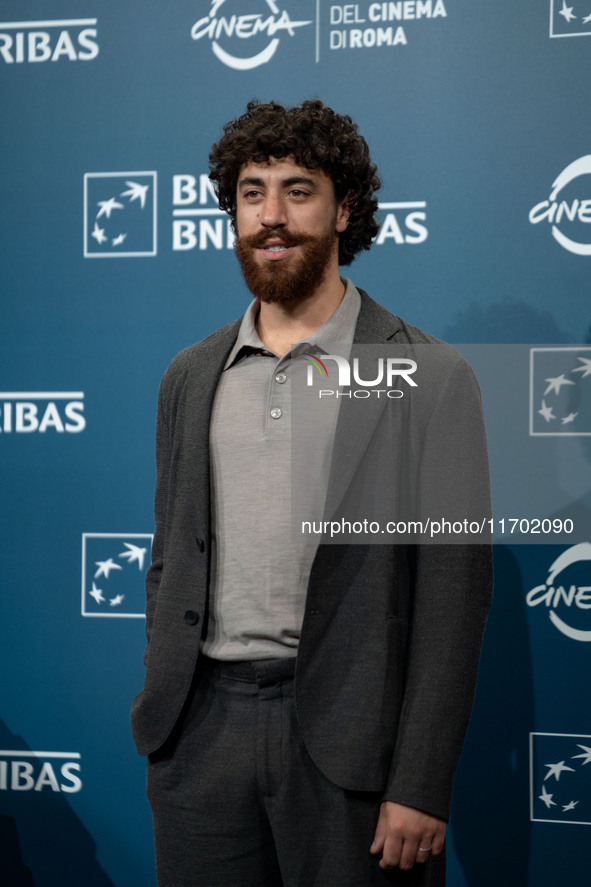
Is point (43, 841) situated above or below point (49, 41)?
below

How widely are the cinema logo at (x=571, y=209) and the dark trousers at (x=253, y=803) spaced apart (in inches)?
58.1

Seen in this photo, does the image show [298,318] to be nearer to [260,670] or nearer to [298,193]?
[298,193]

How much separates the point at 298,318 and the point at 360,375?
0.72 feet

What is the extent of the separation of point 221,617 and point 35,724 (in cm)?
140

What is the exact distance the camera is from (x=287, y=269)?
72.0 inches

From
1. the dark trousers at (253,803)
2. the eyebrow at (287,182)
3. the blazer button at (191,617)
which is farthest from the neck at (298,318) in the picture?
the dark trousers at (253,803)

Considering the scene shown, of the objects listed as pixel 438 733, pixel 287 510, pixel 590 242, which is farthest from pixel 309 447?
pixel 590 242

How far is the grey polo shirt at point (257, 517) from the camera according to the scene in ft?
5.51

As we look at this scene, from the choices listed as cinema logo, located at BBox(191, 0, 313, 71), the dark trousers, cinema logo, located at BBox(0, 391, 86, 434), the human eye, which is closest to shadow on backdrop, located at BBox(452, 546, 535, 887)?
the dark trousers

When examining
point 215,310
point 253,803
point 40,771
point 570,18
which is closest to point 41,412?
point 215,310

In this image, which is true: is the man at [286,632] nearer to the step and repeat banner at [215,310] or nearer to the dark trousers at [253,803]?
the dark trousers at [253,803]

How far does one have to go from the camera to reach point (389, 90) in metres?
2.54

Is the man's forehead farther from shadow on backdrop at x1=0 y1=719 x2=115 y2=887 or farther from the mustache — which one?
shadow on backdrop at x1=0 y1=719 x2=115 y2=887

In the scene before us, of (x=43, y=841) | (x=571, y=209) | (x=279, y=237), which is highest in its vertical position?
(x=571, y=209)
